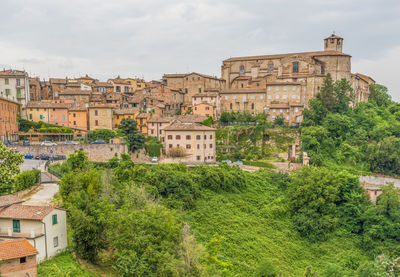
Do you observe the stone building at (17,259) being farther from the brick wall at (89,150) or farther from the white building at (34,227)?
the brick wall at (89,150)

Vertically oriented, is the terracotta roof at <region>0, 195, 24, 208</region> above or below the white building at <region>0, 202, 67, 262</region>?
above

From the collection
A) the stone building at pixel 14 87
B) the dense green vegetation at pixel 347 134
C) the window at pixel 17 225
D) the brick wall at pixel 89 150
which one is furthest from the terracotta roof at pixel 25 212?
the stone building at pixel 14 87

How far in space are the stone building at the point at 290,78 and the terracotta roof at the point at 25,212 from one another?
41676mm

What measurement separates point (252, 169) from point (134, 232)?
1055 inches

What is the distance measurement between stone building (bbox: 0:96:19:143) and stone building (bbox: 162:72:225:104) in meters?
28.3

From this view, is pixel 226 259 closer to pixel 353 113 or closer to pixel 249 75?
pixel 353 113

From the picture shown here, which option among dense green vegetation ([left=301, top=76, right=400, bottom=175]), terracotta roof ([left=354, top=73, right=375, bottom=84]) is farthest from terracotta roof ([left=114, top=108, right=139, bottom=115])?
terracotta roof ([left=354, top=73, right=375, bottom=84])

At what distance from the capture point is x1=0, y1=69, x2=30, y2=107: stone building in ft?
170

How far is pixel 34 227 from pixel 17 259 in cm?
272

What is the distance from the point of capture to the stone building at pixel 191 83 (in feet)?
215

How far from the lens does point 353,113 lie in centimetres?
5684

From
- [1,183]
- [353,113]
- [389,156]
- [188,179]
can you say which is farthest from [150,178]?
[353,113]

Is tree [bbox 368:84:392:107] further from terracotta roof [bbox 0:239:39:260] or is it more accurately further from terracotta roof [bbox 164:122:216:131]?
terracotta roof [bbox 0:239:39:260]

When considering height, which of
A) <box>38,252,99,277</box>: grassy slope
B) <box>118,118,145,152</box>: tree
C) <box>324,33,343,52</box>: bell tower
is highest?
<box>324,33,343,52</box>: bell tower
